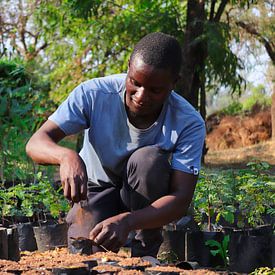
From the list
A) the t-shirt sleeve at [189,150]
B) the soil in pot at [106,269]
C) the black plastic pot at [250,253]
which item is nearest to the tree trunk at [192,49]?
the black plastic pot at [250,253]

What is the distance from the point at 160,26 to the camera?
31.4 ft

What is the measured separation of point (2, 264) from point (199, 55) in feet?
25.0

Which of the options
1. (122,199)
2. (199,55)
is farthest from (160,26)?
(122,199)

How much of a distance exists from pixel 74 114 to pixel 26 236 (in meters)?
1.40

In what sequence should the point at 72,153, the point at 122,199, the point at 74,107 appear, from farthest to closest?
the point at 122,199
the point at 74,107
the point at 72,153

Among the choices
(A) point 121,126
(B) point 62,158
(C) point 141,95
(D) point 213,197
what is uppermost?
(C) point 141,95

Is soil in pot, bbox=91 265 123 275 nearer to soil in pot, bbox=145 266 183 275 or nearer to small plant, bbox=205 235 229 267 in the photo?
soil in pot, bbox=145 266 183 275

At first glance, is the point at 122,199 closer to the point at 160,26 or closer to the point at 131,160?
the point at 131,160

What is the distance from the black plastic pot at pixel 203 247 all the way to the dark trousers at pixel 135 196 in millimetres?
477

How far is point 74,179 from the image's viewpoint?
2.26 m

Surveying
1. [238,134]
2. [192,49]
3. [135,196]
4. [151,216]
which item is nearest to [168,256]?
[135,196]

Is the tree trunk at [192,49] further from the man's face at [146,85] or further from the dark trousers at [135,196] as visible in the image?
the man's face at [146,85]

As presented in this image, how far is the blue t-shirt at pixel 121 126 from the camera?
275cm

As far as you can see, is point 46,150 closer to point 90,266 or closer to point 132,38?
point 90,266
